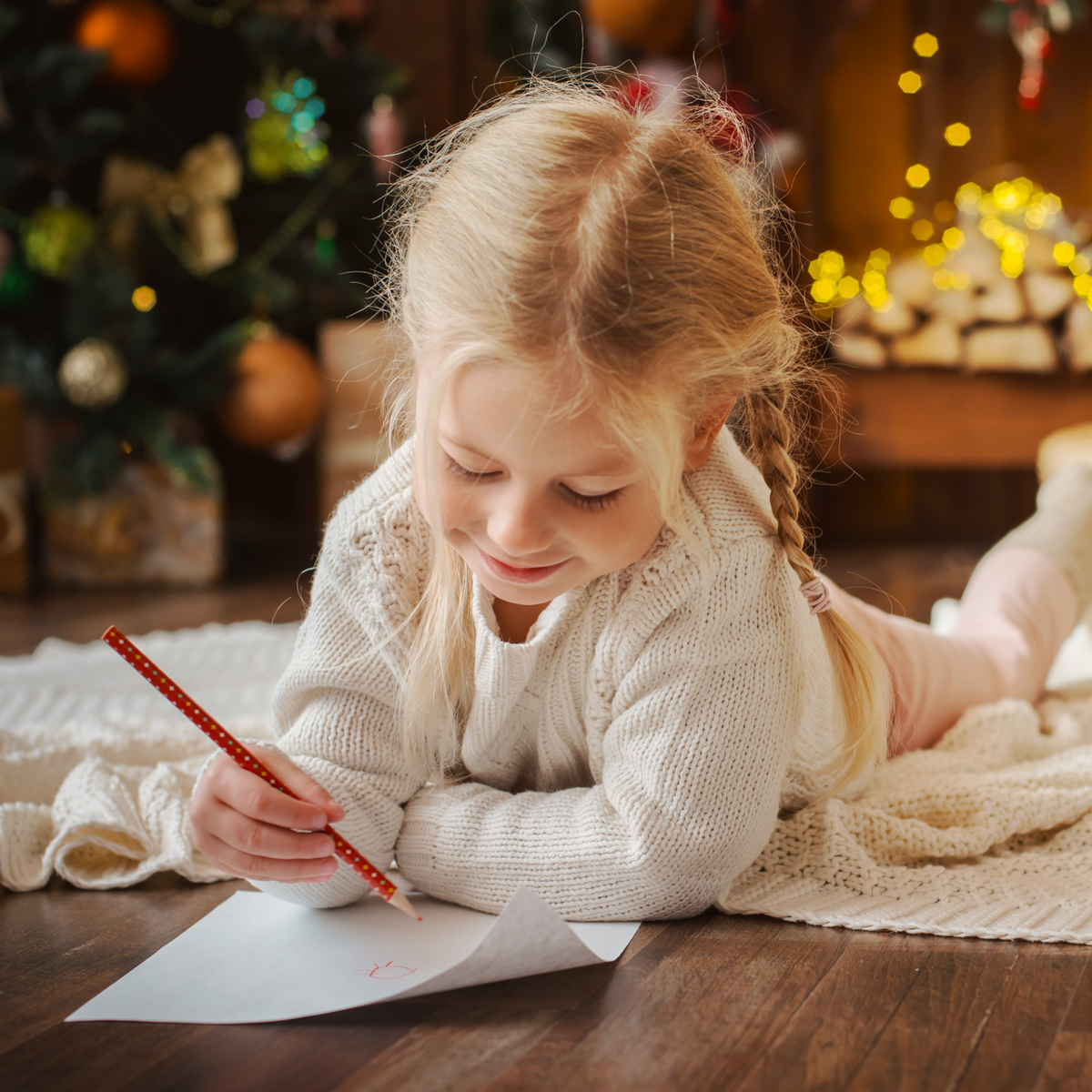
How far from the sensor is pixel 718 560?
689mm

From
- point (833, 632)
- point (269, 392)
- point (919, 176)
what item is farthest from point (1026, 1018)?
point (919, 176)

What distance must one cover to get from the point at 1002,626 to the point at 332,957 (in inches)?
27.0

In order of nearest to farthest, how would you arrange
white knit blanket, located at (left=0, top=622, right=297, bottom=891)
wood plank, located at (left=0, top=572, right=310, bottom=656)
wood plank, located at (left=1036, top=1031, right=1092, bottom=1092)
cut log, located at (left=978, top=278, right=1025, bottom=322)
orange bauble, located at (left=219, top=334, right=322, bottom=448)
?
wood plank, located at (left=1036, top=1031, right=1092, bottom=1092)
white knit blanket, located at (left=0, top=622, right=297, bottom=891)
wood plank, located at (left=0, top=572, right=310, bottom=656)
orange bauble, located at (left=219, top=334, right=322, bottom=448)
cut log, located at (left=978, top=278, right=1025, bottom=322)

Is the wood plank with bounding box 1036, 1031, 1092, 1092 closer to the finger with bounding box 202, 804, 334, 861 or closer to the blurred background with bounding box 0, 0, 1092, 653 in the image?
the finger with bounding box 202, 804, 334, 861

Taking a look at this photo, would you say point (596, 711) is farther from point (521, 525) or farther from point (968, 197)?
point (968, 197)

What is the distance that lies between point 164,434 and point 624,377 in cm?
138

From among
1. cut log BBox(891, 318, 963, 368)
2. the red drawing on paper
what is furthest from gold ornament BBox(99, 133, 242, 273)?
the red drawing on paper

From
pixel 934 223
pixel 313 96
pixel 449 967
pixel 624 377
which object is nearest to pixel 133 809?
pixel 449 967

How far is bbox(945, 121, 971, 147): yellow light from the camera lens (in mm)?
2301

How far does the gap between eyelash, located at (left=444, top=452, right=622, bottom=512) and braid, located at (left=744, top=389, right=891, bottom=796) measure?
5.2 inches

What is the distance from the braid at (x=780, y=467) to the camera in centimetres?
69

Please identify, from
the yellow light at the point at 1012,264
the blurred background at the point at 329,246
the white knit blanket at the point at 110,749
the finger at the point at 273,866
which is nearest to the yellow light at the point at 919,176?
the blurred background at the point at 329,246

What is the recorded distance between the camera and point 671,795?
2.18 ft

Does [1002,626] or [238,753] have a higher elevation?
[238,753]
